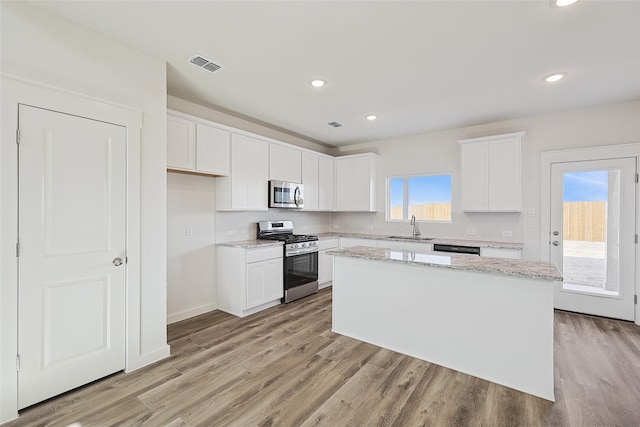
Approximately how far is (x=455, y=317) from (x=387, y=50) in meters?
2.35

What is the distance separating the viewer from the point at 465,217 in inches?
187

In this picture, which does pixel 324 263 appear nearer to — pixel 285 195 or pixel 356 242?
pixel 356 242

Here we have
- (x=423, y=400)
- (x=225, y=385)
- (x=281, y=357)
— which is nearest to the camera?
(x=423, y=400)

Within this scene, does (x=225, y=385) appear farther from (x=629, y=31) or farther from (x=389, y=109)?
(x=629, y=31)

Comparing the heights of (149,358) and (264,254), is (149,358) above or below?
below

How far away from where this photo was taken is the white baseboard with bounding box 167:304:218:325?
3.53 m

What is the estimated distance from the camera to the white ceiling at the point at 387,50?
2.02m

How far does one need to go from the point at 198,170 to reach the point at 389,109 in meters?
2.59

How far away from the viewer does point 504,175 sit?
13.7ft

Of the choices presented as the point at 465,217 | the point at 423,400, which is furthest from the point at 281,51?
the point at 465,217

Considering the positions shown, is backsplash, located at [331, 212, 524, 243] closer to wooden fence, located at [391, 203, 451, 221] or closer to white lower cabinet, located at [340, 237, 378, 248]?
wooden fence, located at [391, 203, 451, 221]

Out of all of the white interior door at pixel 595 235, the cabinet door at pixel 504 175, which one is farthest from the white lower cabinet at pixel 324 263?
the white interior door at pixel 595 235

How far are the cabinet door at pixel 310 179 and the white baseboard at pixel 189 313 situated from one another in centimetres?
220

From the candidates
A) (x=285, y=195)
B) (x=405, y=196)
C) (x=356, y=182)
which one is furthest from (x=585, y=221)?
(x=285, y=195)
